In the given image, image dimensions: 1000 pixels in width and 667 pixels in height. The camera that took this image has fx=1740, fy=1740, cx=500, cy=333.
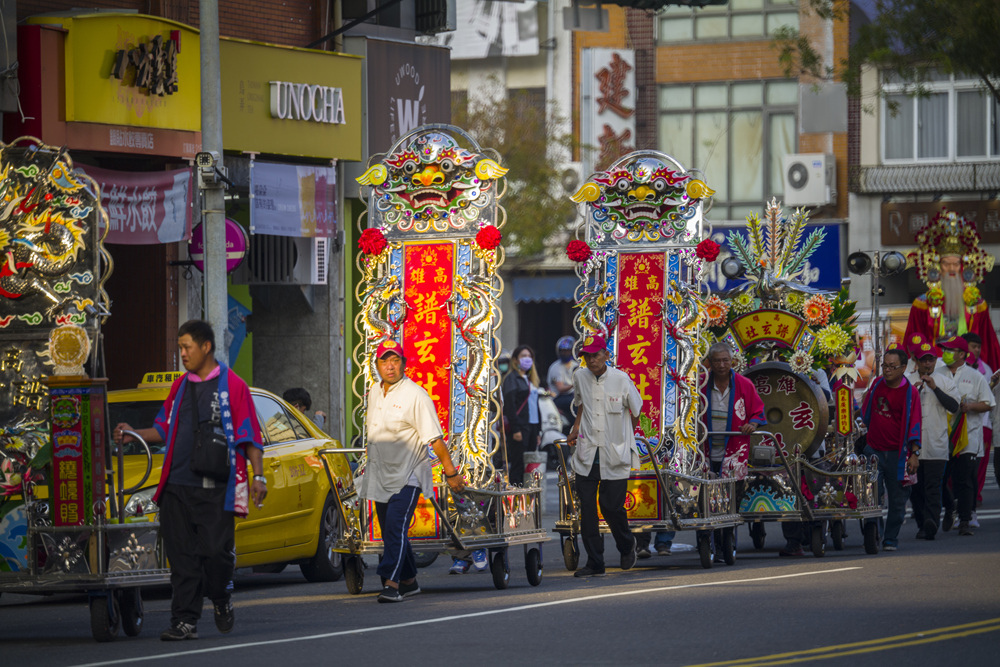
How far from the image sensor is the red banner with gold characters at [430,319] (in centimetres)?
1397

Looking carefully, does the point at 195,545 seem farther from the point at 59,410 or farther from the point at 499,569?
the point at 499,569

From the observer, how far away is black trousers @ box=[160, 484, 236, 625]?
408 inches

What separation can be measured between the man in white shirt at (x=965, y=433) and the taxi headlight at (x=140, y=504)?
8.77 meters

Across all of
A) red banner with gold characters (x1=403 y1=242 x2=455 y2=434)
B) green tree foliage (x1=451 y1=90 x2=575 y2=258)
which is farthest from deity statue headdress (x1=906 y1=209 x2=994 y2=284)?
green tree foliage (x1=451 y1=90 x2=575 y2=258)

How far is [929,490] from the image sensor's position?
1723cm

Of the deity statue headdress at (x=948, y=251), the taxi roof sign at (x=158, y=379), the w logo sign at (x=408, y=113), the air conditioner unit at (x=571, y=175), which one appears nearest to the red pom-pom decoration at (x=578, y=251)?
the taxi roof sign at (x=158, y=379)

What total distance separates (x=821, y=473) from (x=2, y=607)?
7.26 meters

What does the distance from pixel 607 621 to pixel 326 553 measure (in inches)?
175

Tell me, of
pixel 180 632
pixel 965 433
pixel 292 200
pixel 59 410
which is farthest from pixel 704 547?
pixel 292 200

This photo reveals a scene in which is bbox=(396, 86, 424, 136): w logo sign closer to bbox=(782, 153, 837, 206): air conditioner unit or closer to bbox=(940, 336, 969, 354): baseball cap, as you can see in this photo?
bbox=(940, 336, 969, 354): baseball cap

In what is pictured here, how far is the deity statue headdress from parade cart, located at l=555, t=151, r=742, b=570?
6.07 meters

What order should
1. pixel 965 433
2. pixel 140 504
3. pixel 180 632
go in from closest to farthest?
pixel 180 632 → pixel 140 504 → pixel 965 433

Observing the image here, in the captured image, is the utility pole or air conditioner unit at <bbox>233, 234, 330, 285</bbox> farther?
air conditioner unit at <bbox>233, 234, 330, 285</bbox>

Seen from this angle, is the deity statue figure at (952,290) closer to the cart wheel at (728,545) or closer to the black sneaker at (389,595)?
the cart wheel at (728,545)
